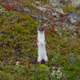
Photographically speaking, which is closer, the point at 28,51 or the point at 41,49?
the point at 41,49

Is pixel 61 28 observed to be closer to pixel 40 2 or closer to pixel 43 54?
pixel 40 2

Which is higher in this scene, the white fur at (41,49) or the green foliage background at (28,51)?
the white fur at (41,49)

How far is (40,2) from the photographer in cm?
1334

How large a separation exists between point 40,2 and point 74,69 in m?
4.50

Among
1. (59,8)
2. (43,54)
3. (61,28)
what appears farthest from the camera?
(59,8)

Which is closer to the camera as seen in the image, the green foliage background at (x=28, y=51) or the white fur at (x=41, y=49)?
the white fur at (x=41, y=49)

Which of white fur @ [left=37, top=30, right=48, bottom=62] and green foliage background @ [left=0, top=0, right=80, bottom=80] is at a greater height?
white fur @ [left=37, top=30, right=48, bottom=62]

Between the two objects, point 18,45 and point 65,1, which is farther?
point 65,1

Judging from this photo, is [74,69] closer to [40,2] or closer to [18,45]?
[18,45]

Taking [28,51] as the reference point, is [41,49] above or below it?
above

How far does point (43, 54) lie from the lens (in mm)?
8938

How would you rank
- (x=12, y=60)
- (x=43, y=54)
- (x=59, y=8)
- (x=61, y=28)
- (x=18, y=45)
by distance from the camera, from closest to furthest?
(x=43, y=54)
(x=12, y=60)
(x=18, y=45)
(x=61, y=28)
(x=59, y=8)

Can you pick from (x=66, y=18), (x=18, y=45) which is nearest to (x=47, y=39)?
(x=18, y=45)

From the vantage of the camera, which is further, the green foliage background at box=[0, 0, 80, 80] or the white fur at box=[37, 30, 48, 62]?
the green foliage background at box=[0, 0, 80, 80]
